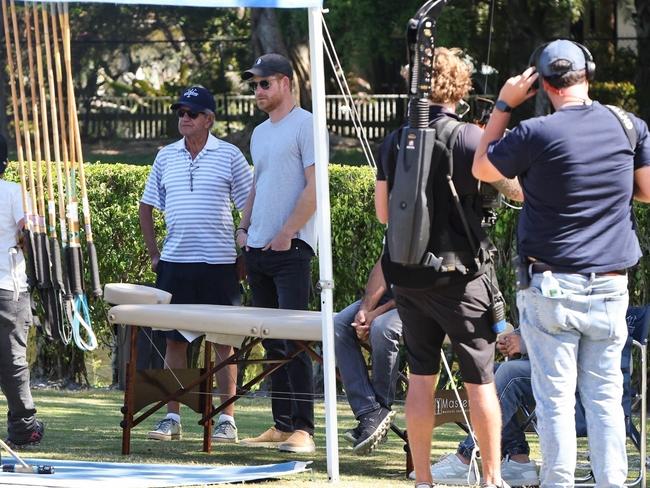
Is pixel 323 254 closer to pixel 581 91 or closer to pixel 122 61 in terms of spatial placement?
pixel 581 91

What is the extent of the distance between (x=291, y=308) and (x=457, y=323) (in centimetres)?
204

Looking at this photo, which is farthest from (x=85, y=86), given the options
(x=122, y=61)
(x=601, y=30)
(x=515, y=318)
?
(x=515, y=318)

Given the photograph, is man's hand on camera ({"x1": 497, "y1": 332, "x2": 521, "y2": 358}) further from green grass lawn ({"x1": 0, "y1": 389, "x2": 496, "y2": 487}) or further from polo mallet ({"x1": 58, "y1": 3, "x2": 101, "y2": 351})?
polo mallet ({"x1": 58, "y1": 3, "x2": 101, "y2": 351})

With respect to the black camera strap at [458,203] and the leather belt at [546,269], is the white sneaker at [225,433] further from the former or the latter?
the leather belt at [546,269]

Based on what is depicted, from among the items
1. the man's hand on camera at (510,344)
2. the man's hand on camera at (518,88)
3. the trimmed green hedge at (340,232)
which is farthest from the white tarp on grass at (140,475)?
the trimmed green hedge at (340,232)

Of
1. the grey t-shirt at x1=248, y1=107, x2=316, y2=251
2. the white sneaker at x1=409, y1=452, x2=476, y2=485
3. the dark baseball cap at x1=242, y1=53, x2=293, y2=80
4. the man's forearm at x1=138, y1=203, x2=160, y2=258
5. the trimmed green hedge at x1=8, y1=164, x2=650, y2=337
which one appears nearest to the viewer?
the white sneaker at x1=409, y1=452, x2=476, y2=485

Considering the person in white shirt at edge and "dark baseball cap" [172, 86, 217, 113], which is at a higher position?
"dark baseball cap" [172, 86, 217, 113]

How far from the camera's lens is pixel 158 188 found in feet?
27.7

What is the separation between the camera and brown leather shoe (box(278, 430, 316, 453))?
7496mm

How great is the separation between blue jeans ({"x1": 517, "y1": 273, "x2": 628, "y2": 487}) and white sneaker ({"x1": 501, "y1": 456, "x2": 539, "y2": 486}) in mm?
1074

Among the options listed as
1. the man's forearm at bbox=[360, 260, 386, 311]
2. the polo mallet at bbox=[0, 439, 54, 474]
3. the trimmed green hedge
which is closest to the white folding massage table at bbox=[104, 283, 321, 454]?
the man's forearm at bbox=[360, 260, 386, 311]

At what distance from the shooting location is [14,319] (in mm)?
7398

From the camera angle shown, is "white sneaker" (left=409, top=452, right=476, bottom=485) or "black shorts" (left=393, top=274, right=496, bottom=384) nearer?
"black shorts" (left=393, top=274, right=496, bottom=384)

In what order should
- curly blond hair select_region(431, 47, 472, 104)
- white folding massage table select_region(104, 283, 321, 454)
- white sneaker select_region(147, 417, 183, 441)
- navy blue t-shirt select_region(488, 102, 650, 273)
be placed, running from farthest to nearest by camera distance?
white sneaker select_region(147, 417, 183, 441) → white folding massage table select_region(104, 283, 321, 454) → curly blond hair select_region(431, 47, 472, 104) → navy blue t-shirt select_region(488, 102, 650, 273)
